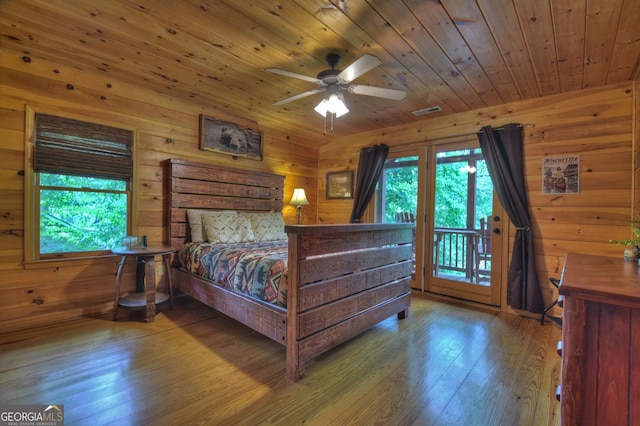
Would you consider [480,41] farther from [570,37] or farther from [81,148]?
[81,148]

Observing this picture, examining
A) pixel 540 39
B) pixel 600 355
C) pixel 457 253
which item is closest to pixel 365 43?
pixel 540 39

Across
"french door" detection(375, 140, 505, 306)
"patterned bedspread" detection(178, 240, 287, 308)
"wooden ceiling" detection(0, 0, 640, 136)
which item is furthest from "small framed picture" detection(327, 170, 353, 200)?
"patterned bedspread" detection(178, 240, 287, 308)

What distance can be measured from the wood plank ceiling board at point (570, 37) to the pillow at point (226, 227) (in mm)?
3253

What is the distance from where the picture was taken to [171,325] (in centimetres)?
266

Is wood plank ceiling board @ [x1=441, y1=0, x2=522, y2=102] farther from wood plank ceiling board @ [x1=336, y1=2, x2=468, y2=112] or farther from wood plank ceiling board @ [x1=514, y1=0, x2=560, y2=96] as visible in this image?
wood plank ceiling board @ [x1=336, y1=2, x2=468, y2=112]

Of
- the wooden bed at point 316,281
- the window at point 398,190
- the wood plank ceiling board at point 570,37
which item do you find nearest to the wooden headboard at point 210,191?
the wooden bed at point 316,281

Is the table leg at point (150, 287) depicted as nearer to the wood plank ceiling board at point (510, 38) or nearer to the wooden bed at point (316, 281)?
the wooden bed at point (316, 281)

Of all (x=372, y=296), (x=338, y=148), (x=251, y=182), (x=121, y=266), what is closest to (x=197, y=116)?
(x=251, y=182)

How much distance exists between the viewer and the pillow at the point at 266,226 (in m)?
3.68

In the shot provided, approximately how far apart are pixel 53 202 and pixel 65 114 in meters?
0.82

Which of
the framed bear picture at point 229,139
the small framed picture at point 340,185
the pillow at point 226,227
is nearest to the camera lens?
the pillow at point 226,227

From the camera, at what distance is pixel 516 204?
3.04 metres

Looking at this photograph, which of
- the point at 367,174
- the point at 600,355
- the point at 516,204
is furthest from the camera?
the point at 367,174

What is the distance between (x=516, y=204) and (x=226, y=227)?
3.21 m
